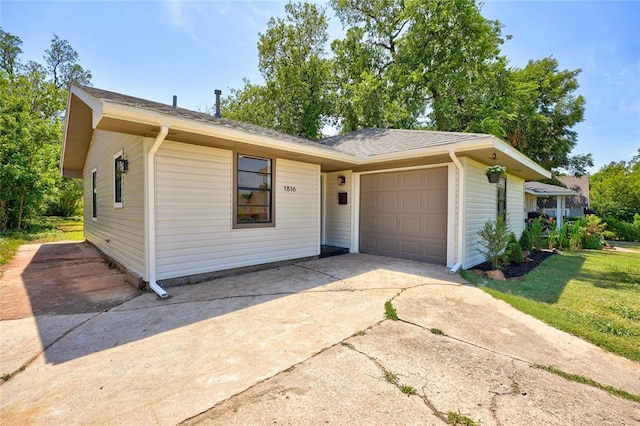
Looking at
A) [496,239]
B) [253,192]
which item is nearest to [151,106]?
[253,192]

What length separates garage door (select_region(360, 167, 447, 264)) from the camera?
20.6 ft

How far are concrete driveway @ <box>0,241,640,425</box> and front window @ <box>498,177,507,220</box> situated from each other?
5142 mm

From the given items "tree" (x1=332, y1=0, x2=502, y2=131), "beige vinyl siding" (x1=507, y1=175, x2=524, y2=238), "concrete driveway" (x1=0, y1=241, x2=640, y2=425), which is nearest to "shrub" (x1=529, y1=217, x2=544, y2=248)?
"beige vinyl siding" (x1=507, y1=175, x2=524, y2=238)

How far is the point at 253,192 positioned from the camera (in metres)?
5.72

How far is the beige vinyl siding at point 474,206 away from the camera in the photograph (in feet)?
19.8

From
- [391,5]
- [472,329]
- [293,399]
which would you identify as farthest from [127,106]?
[391,5]

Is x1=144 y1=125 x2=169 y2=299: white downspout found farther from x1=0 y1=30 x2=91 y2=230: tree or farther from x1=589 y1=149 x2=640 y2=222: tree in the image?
x1=589 y1=149 x2=640 y2=222: tree

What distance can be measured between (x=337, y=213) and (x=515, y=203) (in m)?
6.39

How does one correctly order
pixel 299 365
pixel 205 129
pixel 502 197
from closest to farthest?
pixel 299 365 < pixel 205 129 < pixel 502 197

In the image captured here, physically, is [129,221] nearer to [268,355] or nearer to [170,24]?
[268,355]

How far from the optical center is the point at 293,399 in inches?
75.0

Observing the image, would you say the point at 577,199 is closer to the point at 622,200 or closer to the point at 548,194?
the point at 622,200

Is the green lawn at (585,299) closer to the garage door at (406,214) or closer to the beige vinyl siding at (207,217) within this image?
the garage door at (406,214)

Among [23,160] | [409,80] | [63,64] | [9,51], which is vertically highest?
[63,64]
